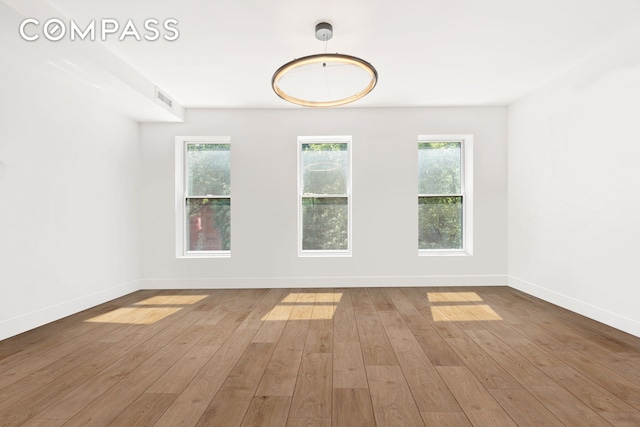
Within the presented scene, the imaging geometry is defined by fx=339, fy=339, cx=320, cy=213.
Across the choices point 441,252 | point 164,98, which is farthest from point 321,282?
point 164,98

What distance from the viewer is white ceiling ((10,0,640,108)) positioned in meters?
2.68

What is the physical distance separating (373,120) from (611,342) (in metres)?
3.74

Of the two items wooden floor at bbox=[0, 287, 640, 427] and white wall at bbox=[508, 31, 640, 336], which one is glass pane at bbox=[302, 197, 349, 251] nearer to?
wooden floor at bbox=[0, 287, 640, 427]

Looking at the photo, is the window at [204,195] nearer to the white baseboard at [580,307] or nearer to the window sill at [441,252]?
the window sill at [441,252]

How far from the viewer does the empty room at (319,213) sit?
2.14 metres

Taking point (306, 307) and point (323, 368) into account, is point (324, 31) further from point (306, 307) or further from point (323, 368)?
point (306, 307)

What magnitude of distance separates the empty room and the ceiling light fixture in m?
0.04

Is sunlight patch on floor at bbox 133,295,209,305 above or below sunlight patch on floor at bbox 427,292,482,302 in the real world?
below

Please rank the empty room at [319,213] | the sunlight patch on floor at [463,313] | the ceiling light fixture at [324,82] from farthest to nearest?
the sunlight patch on floor at [463,313]
the ceiling light fixture at [324,82]
the empty room at [319,213]

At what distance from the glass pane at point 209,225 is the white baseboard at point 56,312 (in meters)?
1.11

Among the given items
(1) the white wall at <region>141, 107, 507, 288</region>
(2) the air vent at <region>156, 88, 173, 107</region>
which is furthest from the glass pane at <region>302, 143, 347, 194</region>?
(2) the air vent at <region>156, 88, 173, 107</region>

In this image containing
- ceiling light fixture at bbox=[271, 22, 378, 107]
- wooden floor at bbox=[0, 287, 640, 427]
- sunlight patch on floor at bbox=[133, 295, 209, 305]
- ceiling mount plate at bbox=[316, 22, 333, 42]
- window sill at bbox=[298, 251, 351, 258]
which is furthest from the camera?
window sill at bbox=[298, 251, 351, 258]

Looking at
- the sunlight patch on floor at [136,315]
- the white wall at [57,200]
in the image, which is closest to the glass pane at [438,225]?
the sunlight patch on floor at [136,315]

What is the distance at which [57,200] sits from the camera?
11.7 ft
